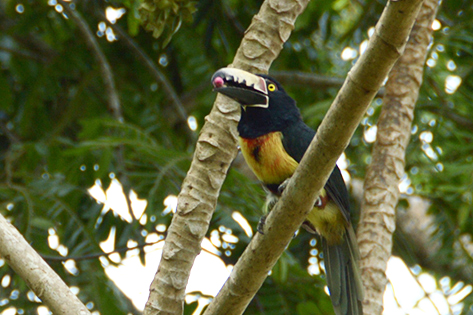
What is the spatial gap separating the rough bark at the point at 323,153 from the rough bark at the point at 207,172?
24 centimetres

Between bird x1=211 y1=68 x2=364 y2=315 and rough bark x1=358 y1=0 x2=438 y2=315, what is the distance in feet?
A: 0.77

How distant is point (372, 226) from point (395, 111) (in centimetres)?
86

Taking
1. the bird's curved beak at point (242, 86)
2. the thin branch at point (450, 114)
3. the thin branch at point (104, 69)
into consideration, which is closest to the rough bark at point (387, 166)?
the thin branch at point (450, 114)

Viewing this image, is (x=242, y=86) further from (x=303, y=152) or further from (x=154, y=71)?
(x=154, y=71)

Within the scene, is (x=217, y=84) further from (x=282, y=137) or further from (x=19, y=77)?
(x=19, y=77)

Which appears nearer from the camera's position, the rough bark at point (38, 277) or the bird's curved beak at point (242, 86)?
the rough bark at point (38, 277)

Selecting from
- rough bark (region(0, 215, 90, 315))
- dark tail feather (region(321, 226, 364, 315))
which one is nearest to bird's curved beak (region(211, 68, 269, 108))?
dark tail feather (region(321, 226, 364, 315))

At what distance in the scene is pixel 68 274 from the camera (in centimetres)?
454

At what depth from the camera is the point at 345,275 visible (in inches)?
145

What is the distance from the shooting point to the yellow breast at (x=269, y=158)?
353 centimetres

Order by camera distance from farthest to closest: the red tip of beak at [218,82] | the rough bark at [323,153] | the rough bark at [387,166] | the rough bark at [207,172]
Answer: the rough bark at [387,166] < the red tip of beak at [218,82] < the rough bark at [207,172] < the rough bark at [323,153]

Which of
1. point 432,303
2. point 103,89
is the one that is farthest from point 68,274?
point 432,303

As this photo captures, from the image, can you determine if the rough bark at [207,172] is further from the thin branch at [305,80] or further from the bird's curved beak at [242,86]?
the thin branch at [305,80]

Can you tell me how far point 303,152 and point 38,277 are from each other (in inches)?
63.2
